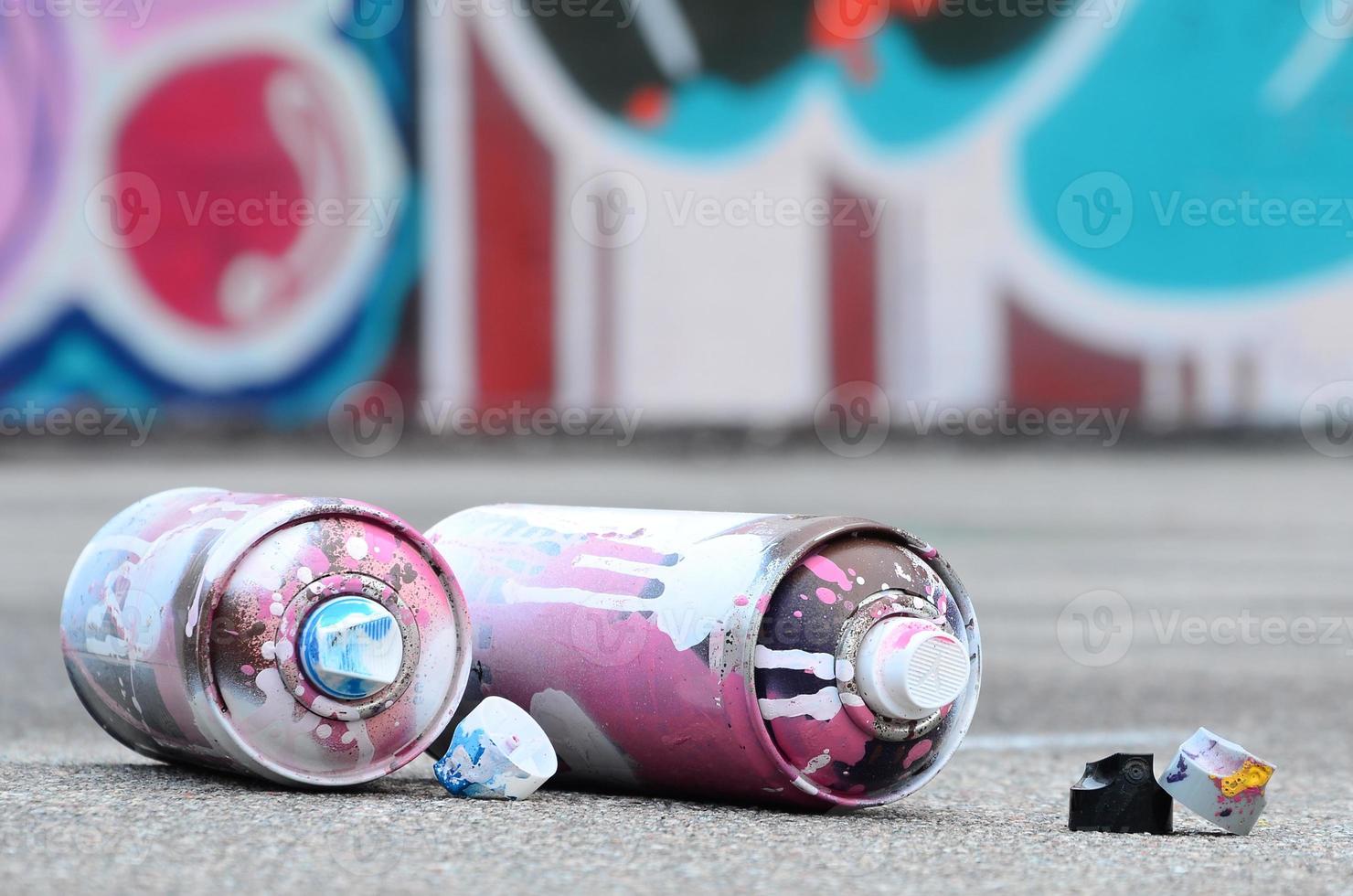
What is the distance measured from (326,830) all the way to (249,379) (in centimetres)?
1776

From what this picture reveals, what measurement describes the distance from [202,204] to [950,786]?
57.7ft

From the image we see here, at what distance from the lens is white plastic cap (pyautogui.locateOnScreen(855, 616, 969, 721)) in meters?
3.43

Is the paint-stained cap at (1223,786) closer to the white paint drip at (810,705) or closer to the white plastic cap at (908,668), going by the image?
the white plastic cap at (908,668)

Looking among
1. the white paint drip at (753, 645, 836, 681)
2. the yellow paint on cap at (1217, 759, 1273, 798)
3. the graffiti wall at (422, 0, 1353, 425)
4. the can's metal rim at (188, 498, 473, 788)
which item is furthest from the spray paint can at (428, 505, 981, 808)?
the graffiti wall at (422, 0, 1353, 425)

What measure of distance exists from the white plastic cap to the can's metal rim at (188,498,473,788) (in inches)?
31.5

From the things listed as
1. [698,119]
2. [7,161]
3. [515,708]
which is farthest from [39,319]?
[515,708]

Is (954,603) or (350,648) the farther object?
(954,603)

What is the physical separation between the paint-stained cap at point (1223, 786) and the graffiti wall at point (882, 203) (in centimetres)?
1736

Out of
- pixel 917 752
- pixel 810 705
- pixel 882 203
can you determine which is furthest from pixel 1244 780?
pixel 882 203

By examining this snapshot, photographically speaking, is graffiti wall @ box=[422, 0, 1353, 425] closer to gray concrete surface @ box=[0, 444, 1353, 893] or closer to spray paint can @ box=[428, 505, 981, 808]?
gray concrete surface @ box=[0, 444, 1353, 893]

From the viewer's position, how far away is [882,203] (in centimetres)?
2156

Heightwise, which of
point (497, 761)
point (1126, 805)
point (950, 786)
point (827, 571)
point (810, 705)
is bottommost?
point (950, 786)

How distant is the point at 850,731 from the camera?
350cm

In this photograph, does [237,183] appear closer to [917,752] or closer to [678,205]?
[678,205]
